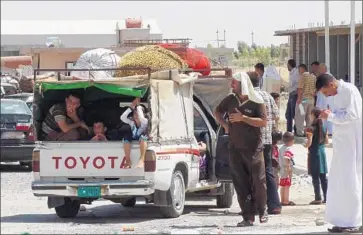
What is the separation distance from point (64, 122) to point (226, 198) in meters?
2.93

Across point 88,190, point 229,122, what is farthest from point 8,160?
point 229,122

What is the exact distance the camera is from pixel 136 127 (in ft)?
43.4

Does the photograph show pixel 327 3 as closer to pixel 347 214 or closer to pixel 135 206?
pixel 135 206

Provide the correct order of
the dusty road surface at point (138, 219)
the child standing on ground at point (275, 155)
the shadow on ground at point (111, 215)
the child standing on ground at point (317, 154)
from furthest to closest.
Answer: the child standing on ground at point (317, 154) < the child standing on ground at point (275, 155) < the shadow on ground at point (111, 215) < the dusty road surface at point (138, 219)

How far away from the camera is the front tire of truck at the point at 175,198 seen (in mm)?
13203

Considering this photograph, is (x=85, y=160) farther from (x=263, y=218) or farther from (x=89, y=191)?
(x=263, y=218)

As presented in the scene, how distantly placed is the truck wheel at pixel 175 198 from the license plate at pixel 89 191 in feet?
3.13

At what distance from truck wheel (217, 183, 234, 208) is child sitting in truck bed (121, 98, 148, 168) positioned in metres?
2.02

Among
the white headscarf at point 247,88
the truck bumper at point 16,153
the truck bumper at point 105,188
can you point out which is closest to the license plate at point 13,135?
the truck bumper at point 16,153

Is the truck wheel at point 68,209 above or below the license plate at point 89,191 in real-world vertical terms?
below

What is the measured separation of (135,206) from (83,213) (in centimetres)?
128

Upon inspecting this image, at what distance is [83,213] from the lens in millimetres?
14430

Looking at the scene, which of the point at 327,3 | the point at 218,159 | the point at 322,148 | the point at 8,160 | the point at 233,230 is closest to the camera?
the point at 233,230

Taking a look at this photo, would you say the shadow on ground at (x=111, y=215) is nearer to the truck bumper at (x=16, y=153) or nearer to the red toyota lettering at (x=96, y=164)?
the red toyota lettering at (x=96, y=164)
